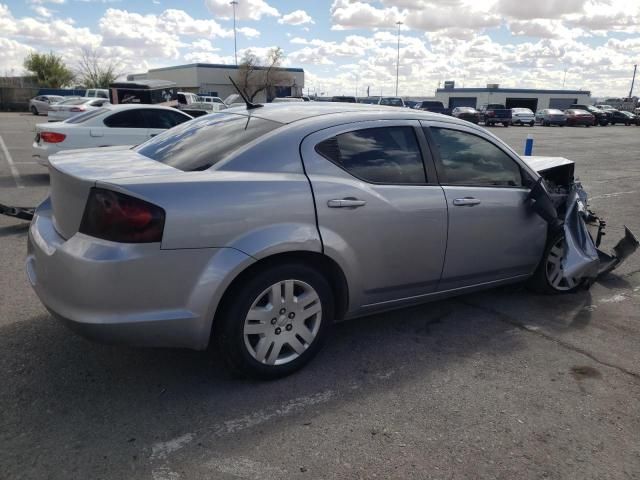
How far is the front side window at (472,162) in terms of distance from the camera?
3.82 meters

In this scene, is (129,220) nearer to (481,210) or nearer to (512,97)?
(481,210)

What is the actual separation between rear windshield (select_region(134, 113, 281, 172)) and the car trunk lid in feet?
0.40

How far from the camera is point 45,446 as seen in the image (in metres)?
2.56

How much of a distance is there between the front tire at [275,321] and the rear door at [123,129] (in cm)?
787

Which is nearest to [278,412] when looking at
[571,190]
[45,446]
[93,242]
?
[45,446]

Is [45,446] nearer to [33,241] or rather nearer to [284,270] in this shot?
[33,241]

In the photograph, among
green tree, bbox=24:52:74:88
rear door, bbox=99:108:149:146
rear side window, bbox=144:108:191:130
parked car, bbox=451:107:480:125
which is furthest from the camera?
green tree, bbox=24:52:74:88

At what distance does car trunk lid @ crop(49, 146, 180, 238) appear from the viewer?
285cm

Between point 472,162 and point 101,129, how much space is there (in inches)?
314

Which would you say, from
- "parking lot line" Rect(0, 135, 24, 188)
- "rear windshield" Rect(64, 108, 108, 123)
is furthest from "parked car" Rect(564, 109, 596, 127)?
"rear windshield" Rect(64, 108, 108, 123)

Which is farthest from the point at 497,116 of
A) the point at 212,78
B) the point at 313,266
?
the point at 212,78

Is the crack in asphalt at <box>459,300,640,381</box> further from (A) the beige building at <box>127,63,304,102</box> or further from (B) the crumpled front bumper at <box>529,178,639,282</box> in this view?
(A) the beige building at <box>127,63,304,102</box>

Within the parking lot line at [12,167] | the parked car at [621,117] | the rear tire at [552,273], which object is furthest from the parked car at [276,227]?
the parked car at [621,117]

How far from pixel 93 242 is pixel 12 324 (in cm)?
169
